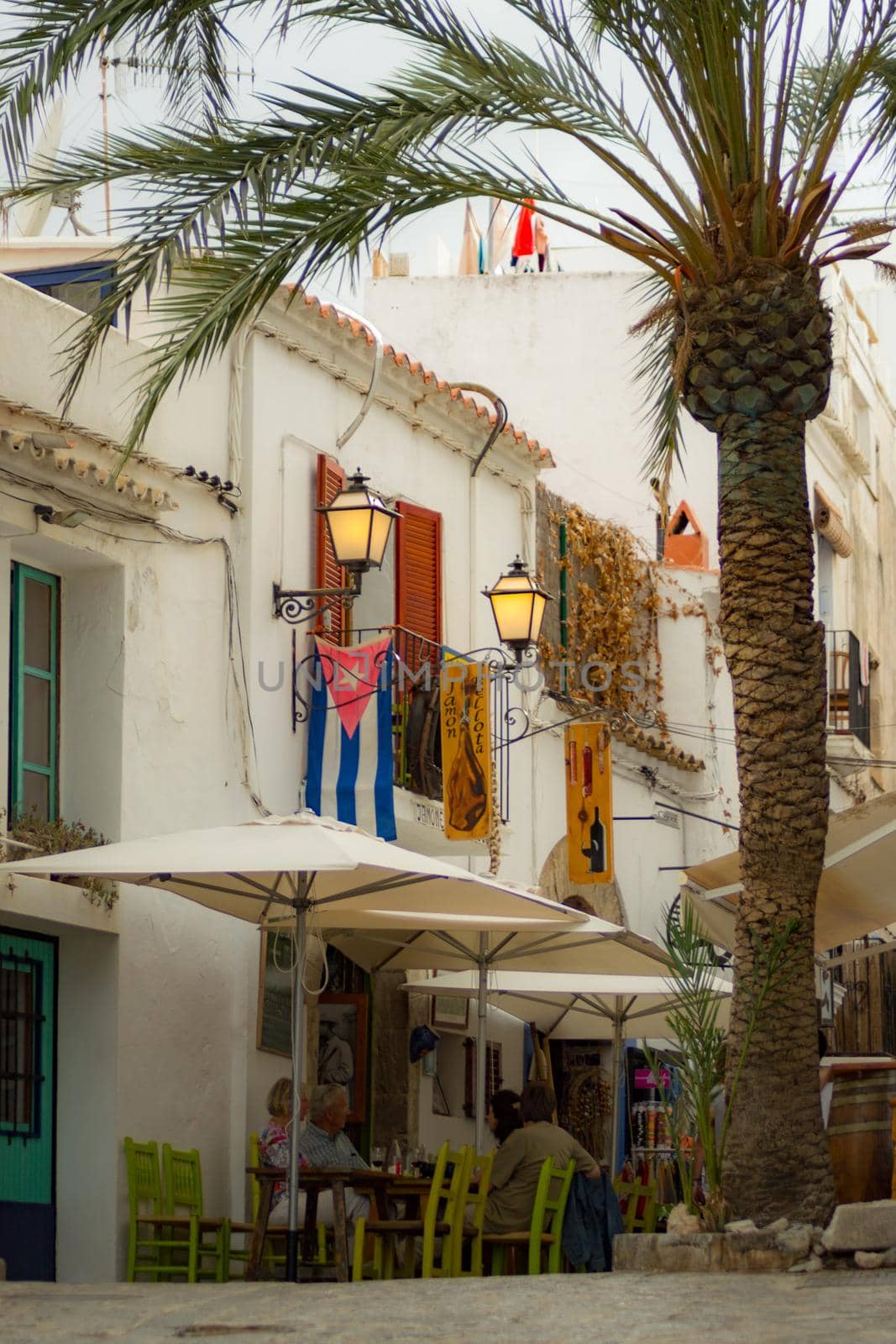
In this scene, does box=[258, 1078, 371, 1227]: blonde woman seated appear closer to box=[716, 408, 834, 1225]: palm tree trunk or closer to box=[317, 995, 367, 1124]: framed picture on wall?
box=[716, 408, 834, 1225]: palm tree trunk

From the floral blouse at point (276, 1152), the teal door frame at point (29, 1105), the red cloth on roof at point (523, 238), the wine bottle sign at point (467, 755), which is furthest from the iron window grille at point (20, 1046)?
the red cloth on roof at point (523, 238)

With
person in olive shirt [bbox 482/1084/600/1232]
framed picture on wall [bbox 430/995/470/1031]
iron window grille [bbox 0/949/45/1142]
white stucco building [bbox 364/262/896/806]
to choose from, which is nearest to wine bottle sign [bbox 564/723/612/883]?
framed picture on wall [bbox 430/995/470/1031]

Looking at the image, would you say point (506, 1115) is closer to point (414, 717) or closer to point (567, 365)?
point (414, 717)

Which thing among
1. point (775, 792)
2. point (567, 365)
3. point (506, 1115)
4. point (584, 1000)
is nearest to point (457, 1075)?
point (584, 1000)

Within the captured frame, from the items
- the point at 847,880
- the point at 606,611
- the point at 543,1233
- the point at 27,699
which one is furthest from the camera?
the point at 606,611

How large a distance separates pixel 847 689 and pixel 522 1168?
16.6 metres

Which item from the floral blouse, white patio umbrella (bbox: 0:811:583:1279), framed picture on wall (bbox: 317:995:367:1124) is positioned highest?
white patio umbrella (bbox: 0:811:583:1279)

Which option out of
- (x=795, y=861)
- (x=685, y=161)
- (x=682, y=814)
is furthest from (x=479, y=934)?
(x=682, y=814)

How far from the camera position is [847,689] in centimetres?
2695

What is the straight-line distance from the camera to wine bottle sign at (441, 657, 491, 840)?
14.5m

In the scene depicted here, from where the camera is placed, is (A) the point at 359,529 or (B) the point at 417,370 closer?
(A) the point at 359,529

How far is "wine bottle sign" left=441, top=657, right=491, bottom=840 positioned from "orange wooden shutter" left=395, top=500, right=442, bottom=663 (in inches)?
46.6

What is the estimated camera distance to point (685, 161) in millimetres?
10625

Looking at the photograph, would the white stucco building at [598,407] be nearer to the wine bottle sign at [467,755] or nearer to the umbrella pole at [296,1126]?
the wine bottle sign at [467,755]
